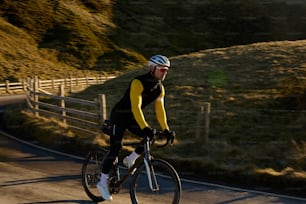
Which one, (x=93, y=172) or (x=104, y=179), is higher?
(x=104, y=179)

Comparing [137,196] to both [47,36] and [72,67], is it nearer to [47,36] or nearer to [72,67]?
[72,67]

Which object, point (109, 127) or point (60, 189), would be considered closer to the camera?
point (109, 127)

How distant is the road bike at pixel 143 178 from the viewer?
20.2 feet

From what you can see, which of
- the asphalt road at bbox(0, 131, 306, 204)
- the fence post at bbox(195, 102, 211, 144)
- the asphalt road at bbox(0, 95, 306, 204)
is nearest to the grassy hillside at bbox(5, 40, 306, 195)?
the fence post at bbox(195, 102, 211, 144)

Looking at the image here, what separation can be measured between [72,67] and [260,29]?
42.0 m

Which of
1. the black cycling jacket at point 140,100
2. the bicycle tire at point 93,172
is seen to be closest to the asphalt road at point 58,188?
the bicycle tire at point 93,172

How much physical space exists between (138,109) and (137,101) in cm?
11

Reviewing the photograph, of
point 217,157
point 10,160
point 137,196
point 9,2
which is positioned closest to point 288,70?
point 217,157

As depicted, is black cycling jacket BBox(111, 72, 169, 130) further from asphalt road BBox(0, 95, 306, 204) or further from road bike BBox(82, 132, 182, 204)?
asphalt road BBox(0, 95, 306, 204)

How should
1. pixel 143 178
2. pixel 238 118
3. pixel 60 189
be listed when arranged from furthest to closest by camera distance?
pixel 238 118
pixel 60 189
pixel 143 178

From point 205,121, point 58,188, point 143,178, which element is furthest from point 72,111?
point 143,178

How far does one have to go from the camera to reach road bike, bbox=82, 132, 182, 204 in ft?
20.2

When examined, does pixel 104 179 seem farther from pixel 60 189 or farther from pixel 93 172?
pixel 60 189

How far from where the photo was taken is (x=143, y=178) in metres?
6.52
